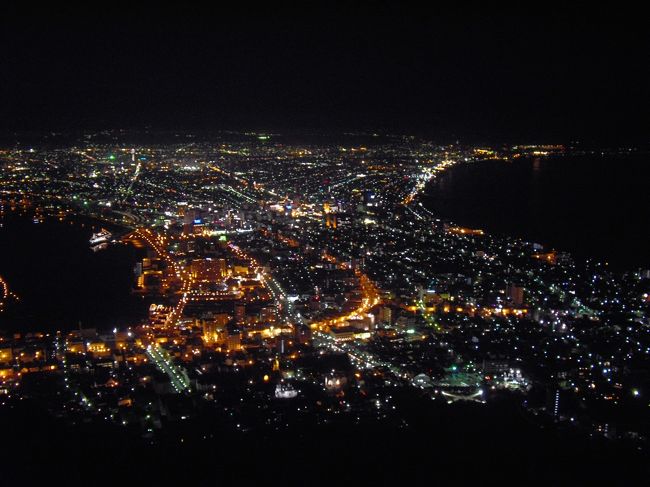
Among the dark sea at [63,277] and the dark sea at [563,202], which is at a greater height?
the dark sea at [563,202]

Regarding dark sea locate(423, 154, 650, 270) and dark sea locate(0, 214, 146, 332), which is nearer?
dark sea locate(0, 214, 146, 332)

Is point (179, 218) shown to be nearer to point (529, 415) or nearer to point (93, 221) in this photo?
point (93, 221)

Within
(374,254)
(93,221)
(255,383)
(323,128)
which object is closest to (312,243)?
(374,254)

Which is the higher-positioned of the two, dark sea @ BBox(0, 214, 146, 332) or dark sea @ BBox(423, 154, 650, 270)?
dark sea @ BBox(423, 154, 650, 270)

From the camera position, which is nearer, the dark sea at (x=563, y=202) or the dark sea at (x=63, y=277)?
the dark sea at (x=63, y=277)
